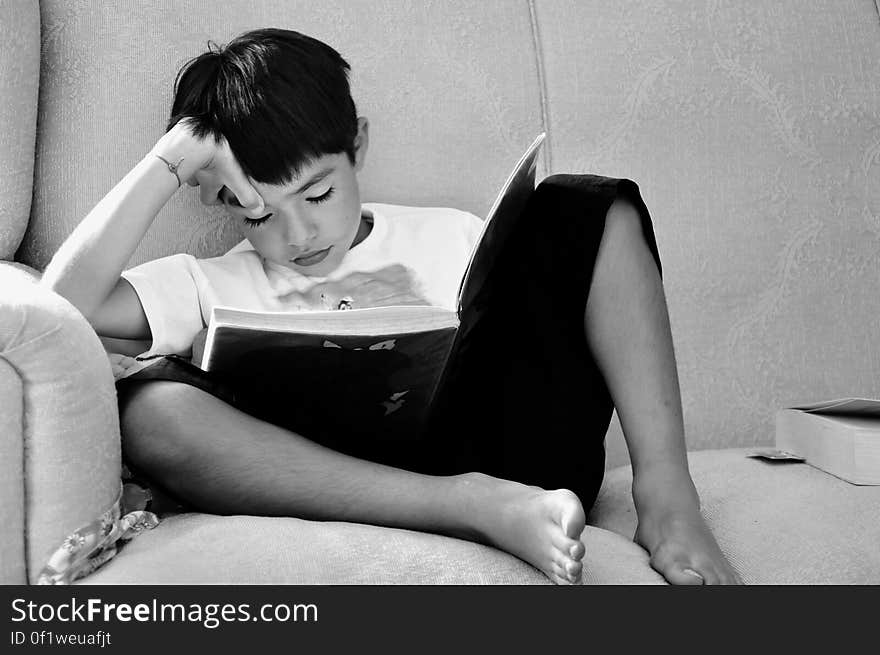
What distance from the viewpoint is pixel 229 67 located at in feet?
3.64

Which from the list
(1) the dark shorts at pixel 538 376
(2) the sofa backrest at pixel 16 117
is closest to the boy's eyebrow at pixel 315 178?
(1) the dark shorts at pixel 538 376

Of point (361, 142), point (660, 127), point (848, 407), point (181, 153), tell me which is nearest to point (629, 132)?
point (660, 127)

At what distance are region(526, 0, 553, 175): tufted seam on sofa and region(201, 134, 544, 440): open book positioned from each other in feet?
1.42

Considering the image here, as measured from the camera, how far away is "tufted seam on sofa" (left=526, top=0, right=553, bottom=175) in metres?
1.34

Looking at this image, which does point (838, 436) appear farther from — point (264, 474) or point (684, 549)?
point (264, 474)

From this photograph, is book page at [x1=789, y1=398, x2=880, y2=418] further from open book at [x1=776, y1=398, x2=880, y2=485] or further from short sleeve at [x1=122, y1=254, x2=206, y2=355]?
short sleeve at [x1=122, y1=254, x2=206, y2=355]

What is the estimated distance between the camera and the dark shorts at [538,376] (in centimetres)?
94

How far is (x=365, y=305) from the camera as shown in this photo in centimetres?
111

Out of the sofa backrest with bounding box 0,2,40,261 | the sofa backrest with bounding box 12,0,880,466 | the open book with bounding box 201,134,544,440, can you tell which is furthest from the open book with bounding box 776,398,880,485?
the sofa backrest with bounding box 0,2,40,261

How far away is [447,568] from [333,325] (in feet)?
0.69

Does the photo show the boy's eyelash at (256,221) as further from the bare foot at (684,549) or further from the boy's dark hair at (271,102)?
the bare foot at (684,549)

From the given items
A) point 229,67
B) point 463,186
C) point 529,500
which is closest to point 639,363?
point 529,500

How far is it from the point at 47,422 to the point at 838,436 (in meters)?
0.75

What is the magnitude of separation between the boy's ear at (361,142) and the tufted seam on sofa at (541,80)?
0.27m
